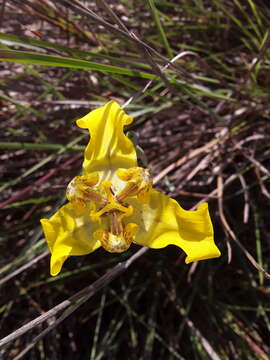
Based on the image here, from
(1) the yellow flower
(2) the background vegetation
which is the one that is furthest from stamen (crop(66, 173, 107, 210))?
(2) the background vegetation

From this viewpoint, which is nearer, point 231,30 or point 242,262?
point 242,262

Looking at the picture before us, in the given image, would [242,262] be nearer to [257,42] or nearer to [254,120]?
[254,120]

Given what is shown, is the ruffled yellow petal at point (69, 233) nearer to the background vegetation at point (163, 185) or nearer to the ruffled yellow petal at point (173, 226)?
the ruffled yellow petal at point (173, 226)

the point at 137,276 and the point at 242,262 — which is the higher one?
the point at 242,262

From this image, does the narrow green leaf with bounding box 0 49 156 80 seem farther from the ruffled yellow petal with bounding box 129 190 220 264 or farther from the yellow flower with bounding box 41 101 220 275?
the ruffled yellow petal with bounding box 129 190 220 264

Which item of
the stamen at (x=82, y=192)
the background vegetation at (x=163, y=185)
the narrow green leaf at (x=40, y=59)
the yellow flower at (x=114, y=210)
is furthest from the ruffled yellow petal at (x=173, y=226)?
the background vegetation at (x=163, y=185)

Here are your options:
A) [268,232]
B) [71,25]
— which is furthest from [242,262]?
[71,25]
